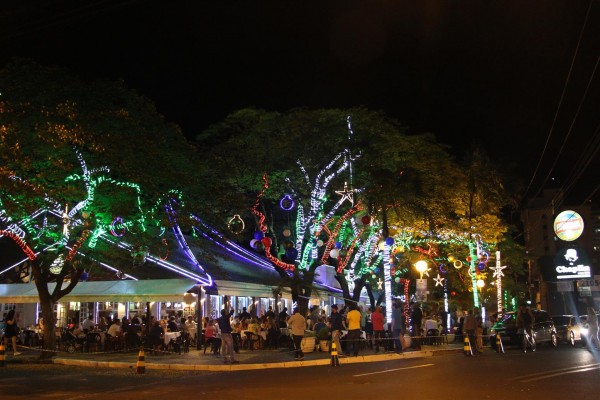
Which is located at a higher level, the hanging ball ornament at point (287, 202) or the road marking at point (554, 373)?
the hanging ball ornament at point (287, 202)

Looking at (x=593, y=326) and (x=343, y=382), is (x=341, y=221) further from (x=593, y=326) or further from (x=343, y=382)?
(x=343, y=382)

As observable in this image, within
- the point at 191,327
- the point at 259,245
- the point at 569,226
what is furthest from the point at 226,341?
the point at 569,226

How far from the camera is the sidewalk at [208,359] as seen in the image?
18.8m

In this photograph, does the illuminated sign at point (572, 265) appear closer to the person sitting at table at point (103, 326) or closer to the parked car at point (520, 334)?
the parked car at point (520, 334)

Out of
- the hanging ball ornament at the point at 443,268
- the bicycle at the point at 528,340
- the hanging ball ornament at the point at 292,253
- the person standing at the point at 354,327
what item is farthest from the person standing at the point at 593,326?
the hanging ball ornament at the point at 292,253

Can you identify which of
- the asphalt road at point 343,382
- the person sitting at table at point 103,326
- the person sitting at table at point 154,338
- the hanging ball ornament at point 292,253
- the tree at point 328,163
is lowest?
the asphalt road at point 343,382

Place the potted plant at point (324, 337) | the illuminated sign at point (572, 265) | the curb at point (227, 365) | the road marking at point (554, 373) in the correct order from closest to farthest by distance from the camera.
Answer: the road marking at point (554, 373), the curb at point (227, 365), the potted plant at point (324, 337), the illuminated sign at point (572, 265)

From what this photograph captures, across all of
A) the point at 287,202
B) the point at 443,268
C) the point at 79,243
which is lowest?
the point at 443,268

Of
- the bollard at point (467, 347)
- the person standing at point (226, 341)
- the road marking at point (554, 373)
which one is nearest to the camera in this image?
the road marking at point (554, 373)

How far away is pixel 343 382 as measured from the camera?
13578 mm

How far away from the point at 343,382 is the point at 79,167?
1137cm

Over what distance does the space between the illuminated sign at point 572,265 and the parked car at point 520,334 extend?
91.4 ft

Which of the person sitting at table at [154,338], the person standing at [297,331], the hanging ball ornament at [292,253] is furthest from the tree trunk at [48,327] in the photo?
the hanging ball ornament at [292,253]

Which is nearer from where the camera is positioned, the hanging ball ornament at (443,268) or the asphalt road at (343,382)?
the asphalt road at (343,382)
